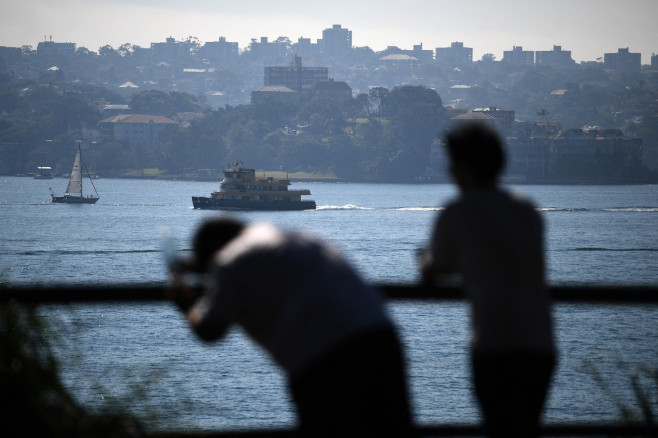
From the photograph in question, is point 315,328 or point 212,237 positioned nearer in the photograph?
point 315,328

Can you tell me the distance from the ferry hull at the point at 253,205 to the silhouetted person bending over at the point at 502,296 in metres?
84.0

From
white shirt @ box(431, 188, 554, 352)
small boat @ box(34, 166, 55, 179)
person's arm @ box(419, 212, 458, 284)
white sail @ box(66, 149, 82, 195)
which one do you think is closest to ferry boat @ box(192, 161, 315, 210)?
white sail @ box(66, 149, 82, 195)

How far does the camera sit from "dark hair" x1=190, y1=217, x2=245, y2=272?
2.45 metres

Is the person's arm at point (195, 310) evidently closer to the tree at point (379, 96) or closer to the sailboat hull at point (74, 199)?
the sailboat hull at point (74, 199)

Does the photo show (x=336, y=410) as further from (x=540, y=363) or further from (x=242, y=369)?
(x=242, y=369)

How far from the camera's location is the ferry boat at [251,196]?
8688 cm

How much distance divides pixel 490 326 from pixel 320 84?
193069 millimetres

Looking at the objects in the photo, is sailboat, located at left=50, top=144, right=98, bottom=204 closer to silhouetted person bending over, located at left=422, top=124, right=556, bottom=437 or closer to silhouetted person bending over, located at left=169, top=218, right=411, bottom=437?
silhouetted person bending over, located at left=422, top=124, right=556, bottom=437

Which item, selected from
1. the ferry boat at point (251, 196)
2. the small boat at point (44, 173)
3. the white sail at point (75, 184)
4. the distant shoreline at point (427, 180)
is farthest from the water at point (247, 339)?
the small boat at point (44, 173)

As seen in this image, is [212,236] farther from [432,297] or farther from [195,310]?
[432,297]

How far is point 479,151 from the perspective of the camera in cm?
255

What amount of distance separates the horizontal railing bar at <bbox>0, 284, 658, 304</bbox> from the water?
0.25ft

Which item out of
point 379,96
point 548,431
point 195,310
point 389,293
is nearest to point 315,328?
point 195,310

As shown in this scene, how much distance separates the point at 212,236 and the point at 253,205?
8498 cm
